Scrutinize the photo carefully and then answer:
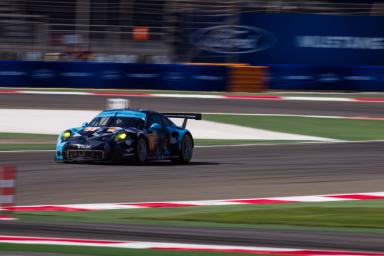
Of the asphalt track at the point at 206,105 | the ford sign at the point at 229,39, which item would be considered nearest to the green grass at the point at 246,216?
the asphalt track at the point at 206,105

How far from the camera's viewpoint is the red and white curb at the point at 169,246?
6973 mm

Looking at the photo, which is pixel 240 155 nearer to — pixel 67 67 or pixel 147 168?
pixel 147 168

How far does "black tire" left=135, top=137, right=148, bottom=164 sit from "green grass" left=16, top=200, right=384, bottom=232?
4633mm

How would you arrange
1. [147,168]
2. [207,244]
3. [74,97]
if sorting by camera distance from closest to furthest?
[207,244], [147,168], [74,97]

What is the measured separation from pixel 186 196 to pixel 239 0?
24.1 m

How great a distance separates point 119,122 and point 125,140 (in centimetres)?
63

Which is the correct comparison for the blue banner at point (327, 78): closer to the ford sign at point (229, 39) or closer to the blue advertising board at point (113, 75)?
the blue advertising board at point (113, 75)

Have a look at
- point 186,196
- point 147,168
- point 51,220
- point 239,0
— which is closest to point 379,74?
point 239,0

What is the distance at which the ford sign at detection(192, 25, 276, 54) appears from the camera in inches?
1300

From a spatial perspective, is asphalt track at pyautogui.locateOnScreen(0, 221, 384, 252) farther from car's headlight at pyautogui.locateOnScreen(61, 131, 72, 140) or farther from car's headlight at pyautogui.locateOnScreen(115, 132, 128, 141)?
car's headlight at pyautogui.locateOnScreen(61, 131, 72, 140)

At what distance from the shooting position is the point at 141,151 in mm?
14867

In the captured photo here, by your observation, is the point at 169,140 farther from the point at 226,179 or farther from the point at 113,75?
the point at 113,75

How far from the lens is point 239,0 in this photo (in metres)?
34.5

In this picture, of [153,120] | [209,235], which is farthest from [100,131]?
[209,235]
